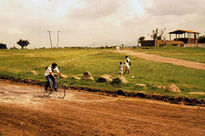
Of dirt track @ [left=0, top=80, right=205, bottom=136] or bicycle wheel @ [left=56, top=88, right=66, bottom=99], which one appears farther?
bicycle wheel @ [left=56, top=88, right=66, bottom=99]

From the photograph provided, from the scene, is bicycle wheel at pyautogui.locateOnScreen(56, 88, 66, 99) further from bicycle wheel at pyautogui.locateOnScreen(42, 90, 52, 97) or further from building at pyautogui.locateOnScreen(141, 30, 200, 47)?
building at pyautogui.locateOnScreen(141, 30, 200, 47)

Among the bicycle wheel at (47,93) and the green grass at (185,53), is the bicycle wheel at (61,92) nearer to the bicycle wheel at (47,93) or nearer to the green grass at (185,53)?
the bicycle wheel at (47,93)

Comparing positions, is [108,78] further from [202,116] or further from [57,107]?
[202,116]

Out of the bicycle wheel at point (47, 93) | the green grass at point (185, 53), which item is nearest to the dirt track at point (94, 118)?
the bicycle wheel at point (47, 93)

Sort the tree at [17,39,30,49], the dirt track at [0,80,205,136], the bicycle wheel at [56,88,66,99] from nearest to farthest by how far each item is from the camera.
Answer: the dirt track at [0,80,205,136]
the bicycle wheel at [56,88,66,99]
the tree at [17,39,30,49]

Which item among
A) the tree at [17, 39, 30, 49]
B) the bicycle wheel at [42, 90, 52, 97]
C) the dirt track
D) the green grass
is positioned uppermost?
the tree at [17, 39, 30, 49]

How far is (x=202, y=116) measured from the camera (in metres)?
9.38

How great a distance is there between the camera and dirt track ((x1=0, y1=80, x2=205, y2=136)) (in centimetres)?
741

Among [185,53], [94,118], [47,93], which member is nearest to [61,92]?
[47,93]

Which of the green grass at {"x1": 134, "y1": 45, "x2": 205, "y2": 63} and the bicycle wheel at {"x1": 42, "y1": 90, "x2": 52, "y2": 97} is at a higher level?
the green grass at {"x1": 134, "y1": 45, "x2": 205, "y2": 63}

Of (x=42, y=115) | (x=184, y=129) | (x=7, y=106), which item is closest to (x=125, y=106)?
(x=184, y=129)

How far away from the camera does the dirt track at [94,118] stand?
7410 mm

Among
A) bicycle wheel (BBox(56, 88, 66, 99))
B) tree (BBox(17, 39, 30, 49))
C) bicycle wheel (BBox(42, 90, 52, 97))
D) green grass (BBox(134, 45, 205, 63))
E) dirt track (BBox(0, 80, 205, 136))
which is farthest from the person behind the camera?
tree (BBox(17, 39, 30, 49))

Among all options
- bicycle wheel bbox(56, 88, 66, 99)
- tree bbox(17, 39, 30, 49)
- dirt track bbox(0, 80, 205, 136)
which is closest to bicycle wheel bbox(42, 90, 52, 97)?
bicycle wheel bbox(56, 88, 66, 99)
